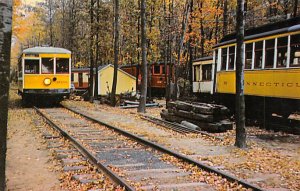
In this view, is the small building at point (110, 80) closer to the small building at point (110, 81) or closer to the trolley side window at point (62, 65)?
the small building at point (110, 81)

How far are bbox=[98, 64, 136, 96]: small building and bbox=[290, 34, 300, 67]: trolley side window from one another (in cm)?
2307

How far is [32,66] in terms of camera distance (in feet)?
75.5

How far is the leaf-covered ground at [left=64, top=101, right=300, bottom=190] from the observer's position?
7.32 m

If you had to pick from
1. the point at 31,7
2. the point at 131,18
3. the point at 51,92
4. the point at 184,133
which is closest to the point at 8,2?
the point at 184,133

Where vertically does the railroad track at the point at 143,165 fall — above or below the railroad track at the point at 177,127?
below

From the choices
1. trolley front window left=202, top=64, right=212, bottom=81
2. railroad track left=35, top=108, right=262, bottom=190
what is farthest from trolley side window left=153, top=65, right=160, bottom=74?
railroad track left=35, top=108, right=262, bottom=190

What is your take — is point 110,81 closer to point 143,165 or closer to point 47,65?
point 47,65

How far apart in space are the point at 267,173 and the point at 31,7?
73280 millimetres

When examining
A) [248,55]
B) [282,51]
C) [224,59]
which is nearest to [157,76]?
[224,59]

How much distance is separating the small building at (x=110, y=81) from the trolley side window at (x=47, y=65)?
40.5 feet

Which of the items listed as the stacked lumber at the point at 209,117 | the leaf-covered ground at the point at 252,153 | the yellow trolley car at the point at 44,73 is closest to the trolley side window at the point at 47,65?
the yellow trolley car at the point at 44,73

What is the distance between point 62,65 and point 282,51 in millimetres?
13921

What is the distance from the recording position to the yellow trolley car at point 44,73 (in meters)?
22.9

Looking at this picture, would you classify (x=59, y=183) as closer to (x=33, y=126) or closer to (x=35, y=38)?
(x=33, y=126)
